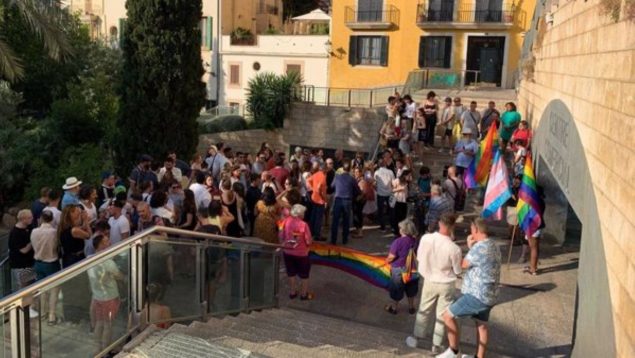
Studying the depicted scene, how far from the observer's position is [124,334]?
19.3 ft

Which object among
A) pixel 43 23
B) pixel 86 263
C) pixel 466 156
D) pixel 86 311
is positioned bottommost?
pixel 86 311

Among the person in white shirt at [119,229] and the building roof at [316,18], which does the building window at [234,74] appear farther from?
the person in white shirt at [119,229]

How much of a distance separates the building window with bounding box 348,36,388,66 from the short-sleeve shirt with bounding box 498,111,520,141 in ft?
59.7

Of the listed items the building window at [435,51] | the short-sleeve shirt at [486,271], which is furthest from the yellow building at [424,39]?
the short-sleeve shirt at [486,271]

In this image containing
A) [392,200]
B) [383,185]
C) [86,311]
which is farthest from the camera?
[383,185]

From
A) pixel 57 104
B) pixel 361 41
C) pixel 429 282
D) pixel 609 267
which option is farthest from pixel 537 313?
pixel 361 41

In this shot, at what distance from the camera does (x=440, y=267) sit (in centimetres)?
687

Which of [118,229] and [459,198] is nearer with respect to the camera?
[118,229]

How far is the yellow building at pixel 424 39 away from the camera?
29.6 meters

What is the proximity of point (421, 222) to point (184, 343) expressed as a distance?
23.2 feet

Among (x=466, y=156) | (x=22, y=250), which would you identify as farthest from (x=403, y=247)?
(x=466, y=156)

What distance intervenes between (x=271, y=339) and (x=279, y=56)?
2778 cm

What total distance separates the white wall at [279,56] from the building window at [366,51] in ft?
5.05

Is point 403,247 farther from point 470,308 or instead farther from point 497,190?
point 497,190
